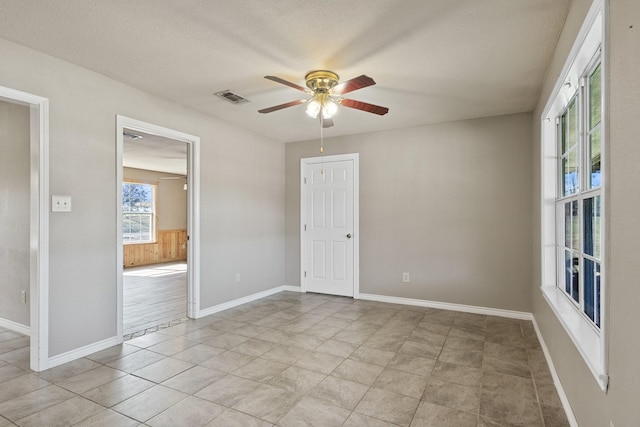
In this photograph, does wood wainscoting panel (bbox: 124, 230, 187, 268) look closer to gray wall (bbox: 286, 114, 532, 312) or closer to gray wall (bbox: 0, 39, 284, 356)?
gray wall (bbox: 0, 39, 284, 356)

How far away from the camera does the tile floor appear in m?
2.10

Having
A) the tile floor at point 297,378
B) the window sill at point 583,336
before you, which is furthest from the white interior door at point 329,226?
the window sill at point 583,336

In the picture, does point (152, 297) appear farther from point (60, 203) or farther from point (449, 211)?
point (449, 211)

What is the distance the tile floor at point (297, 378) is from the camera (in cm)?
210

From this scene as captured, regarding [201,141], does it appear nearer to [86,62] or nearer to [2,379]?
[86,62]

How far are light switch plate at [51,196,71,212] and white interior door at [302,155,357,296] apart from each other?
321 cm

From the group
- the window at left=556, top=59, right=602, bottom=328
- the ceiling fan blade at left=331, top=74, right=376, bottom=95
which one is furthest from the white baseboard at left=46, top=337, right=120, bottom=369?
the window at left=556, top=59, right=602, bottom=328

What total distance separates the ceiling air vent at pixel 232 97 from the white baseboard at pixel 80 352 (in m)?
2.54

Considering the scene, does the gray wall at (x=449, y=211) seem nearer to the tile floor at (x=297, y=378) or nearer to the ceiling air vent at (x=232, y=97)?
the tile floor at (x=297, y=378)

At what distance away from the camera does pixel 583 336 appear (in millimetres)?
1821

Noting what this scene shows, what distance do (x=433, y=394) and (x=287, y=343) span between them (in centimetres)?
143

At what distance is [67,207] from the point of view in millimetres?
2822

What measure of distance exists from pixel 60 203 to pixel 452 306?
4299 millimetres
